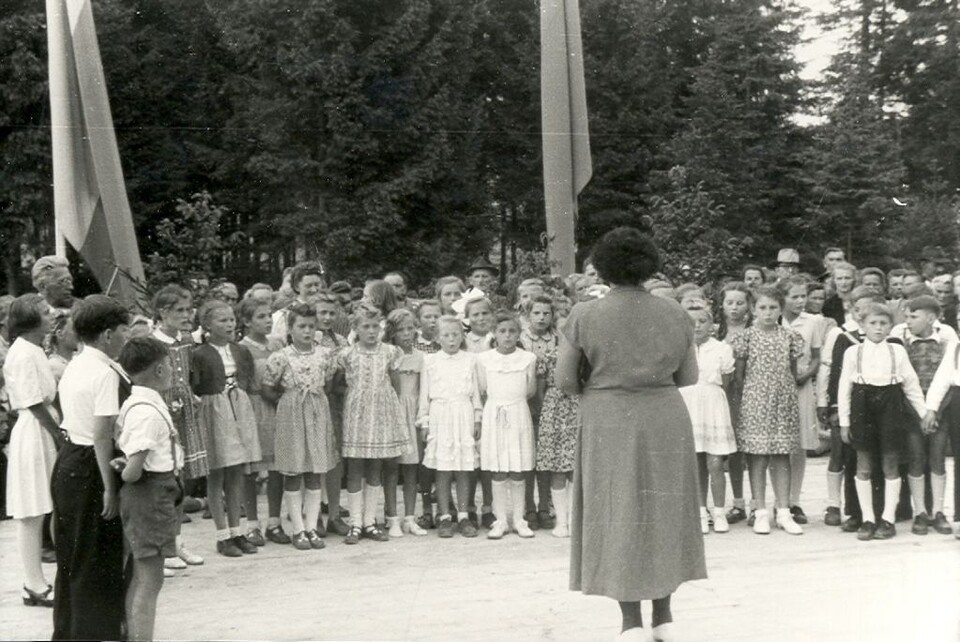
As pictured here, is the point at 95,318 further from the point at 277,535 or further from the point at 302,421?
the point at 277,535

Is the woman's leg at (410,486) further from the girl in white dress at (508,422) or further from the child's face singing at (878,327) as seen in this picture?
the child's face singing at (878,327)

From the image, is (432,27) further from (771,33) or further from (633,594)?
(633,594)

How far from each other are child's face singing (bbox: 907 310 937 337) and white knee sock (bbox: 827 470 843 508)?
3.71 feet

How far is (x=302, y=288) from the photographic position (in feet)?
27.8

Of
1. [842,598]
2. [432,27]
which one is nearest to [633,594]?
[842,598]

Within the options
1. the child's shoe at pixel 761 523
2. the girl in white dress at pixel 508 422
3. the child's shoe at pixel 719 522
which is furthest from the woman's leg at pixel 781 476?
the girl in white dress at pixel 508 422

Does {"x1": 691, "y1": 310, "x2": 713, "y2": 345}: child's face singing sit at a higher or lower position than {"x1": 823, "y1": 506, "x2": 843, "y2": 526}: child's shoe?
higher

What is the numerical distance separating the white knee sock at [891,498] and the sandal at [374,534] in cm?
329

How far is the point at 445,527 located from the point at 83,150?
4.94m

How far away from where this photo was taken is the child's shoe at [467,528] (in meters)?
7.10

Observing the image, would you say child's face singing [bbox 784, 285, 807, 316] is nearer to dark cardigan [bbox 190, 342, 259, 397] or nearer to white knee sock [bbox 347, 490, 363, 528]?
white knee sock [bbox 347, 490, 363, 528]

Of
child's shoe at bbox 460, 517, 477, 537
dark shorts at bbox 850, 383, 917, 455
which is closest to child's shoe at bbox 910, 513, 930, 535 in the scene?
dark shorts at bbox 850, 383, 917, 455

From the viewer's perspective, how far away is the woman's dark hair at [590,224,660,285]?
468 centimetres

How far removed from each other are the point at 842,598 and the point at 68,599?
3.70 metres
